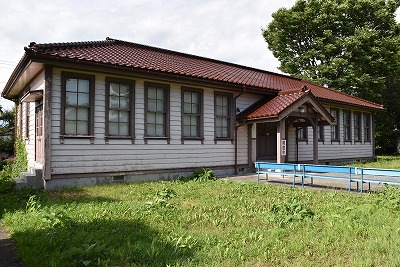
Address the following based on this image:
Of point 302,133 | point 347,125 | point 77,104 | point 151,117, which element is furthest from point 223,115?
point 347,125

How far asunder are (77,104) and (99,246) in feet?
21.2

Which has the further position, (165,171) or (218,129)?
(218,129)

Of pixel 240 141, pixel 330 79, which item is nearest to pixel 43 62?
pixel 240 141

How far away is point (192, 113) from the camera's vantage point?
12273mm

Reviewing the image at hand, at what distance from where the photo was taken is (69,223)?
5164 millimetres

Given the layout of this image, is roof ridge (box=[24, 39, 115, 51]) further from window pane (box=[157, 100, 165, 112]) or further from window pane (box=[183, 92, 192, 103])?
window pane (box=[183, 92, 192, 103])

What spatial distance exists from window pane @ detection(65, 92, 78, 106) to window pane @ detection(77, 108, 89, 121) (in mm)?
241

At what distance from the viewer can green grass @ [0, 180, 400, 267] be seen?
3.87 m

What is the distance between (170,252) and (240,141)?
998 centimetres

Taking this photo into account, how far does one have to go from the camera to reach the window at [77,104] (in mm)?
9335

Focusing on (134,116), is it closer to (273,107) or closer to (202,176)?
(202,176)

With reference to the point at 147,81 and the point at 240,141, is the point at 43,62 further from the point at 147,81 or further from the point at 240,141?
the point at 240,141

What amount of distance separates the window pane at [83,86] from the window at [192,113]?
3597 millimetres

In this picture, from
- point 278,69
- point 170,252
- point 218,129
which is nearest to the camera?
point 170,252
